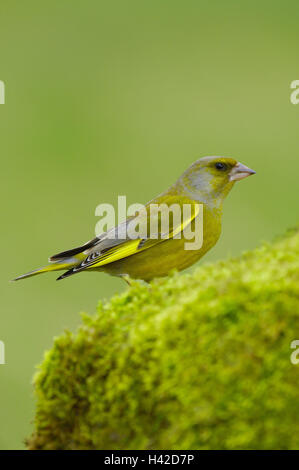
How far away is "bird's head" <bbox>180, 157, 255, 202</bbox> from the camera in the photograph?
4.68 metres

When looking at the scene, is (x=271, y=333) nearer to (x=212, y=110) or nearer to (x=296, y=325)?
(x=296, y=325)

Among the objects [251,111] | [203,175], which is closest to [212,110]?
[251,111]

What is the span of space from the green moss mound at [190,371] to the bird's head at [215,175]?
80.7 inches

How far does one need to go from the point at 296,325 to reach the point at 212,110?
10656 mm
